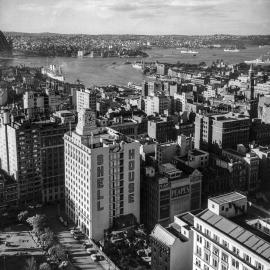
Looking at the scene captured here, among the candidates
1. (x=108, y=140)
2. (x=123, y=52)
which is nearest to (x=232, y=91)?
(x=108, y=140)

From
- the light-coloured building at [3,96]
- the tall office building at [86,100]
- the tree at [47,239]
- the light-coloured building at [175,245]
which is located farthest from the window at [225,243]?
the light-coloured building at [3,96]

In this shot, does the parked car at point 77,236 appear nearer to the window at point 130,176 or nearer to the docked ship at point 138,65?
the window at point 130,176

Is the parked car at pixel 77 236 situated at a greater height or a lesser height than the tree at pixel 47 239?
lesser

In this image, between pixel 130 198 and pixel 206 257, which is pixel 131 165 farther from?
pixel 206 257

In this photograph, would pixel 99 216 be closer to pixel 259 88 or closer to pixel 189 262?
pixel 189 262

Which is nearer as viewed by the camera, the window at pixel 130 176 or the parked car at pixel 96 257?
the parked car at pixel 96 257
